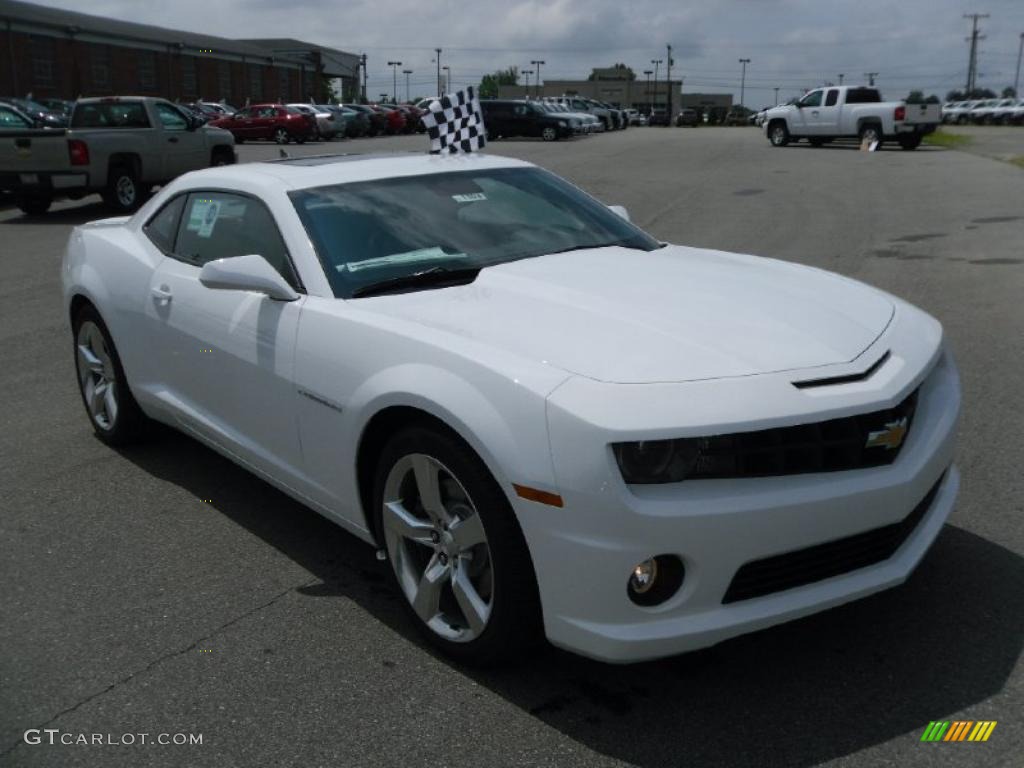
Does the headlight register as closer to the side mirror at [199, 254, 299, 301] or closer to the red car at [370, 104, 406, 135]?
the side mirror at [199, 254, 299, 301]

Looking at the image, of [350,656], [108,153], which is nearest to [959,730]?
[350,656]

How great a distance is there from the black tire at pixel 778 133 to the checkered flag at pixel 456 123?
27.5 metres

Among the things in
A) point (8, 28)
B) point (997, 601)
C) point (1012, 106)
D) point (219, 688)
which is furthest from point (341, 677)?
point (1012, 106)

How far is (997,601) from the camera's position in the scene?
3.29 m

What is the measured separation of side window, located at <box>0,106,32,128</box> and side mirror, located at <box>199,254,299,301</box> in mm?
15330

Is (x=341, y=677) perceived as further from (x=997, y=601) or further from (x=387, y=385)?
(x=997, y=601)

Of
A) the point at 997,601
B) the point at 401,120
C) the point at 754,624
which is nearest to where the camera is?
the point at 754,624

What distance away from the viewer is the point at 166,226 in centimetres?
480

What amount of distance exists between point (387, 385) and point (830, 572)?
1.41 metres

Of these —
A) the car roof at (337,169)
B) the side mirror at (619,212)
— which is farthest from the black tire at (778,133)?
the car roof at (337,169)

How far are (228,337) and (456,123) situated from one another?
122 inches

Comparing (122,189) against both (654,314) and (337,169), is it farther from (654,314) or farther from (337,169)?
(654,314)

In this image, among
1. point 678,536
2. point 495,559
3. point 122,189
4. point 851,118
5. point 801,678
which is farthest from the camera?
point 851,118

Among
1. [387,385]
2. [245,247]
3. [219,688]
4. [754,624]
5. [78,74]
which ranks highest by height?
[78,74]
